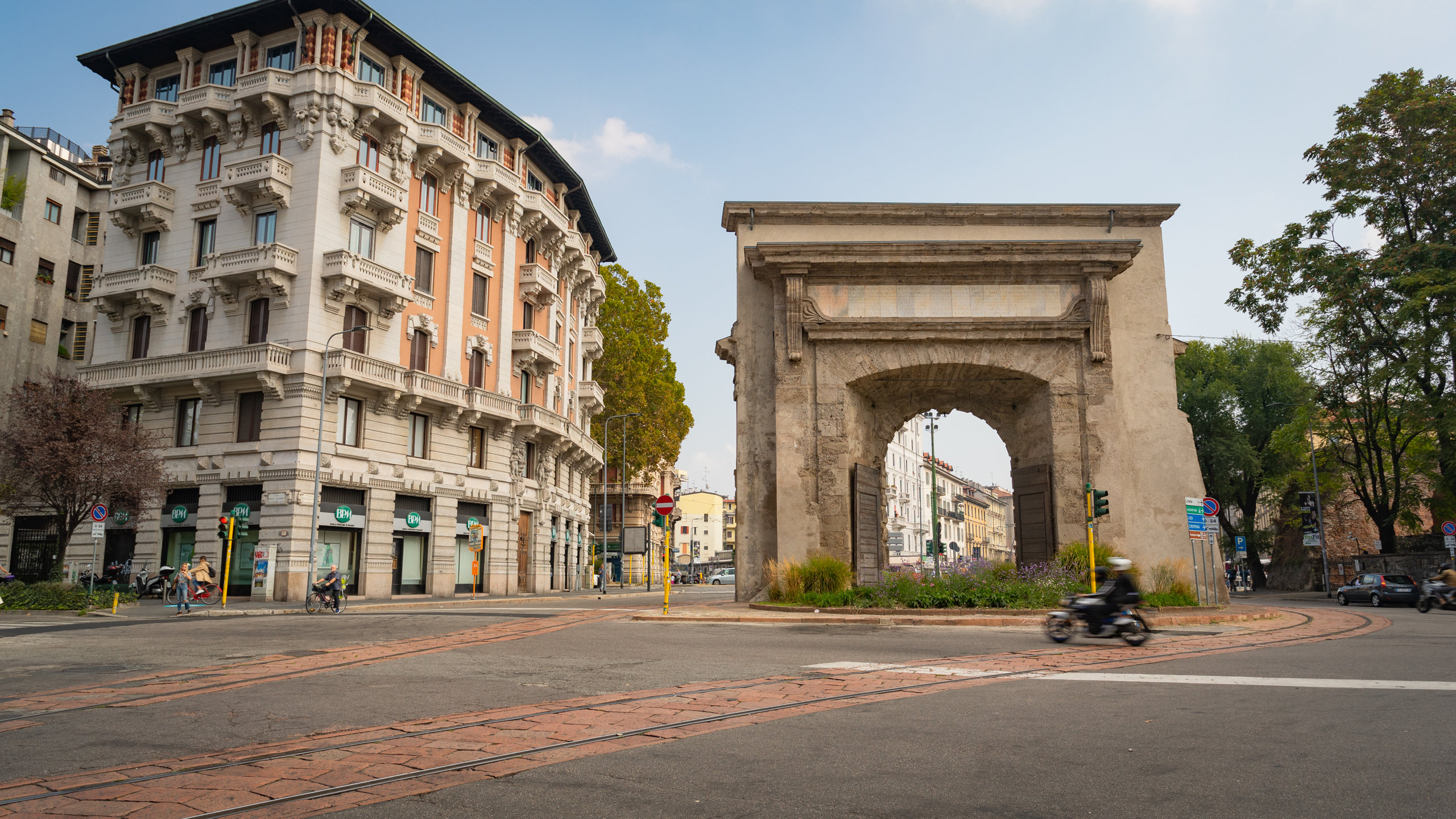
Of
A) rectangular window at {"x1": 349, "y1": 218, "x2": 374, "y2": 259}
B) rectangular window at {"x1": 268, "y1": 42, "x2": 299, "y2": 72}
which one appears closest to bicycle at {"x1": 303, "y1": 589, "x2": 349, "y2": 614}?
rectangular window at {"x1": 349, "y1": 218, "x2": 374, "y2": 259}

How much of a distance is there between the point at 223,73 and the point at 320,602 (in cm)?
2117

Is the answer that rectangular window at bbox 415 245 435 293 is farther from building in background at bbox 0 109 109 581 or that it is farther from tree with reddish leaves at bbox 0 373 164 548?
building in background at bbox 0 109 109 581

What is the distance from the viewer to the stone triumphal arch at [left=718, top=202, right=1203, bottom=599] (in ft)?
69.5

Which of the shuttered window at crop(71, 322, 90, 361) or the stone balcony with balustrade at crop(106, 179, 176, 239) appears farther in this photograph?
the shuttered window at crop(71, 322, 90, 361)

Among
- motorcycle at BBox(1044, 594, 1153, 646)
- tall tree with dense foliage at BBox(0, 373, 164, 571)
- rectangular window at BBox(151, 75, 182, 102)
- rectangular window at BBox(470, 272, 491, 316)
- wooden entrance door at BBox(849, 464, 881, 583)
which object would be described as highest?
rectangular window at BBox(151, 75, 182, 102)

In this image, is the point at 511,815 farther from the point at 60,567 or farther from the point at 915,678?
the point at 60,567

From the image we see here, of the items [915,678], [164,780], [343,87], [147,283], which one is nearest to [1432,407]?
[915,678]

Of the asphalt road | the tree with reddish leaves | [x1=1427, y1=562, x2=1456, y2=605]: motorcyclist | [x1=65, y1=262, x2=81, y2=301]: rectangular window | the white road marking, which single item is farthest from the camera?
[x1=65, y1=262, x2=81, y2=301]: rectangular window

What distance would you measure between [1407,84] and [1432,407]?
11.1 meters

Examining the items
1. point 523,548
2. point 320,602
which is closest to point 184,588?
point 320,602

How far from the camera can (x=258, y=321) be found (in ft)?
101

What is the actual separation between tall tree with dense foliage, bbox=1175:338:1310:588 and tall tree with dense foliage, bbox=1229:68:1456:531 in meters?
9.54

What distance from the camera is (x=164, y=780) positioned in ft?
15.6

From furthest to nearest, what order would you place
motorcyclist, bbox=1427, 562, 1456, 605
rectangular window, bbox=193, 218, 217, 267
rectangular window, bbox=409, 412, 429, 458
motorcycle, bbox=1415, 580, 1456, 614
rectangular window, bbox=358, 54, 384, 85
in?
rectangular window, bbox=409, 412, 429, 458, rectangular window, bbox=358, 54, 384, 85, rectangular window, bbox=193, 218, 217, 267, motorcycle, bbox=1415, 580, 1456, 614, motorcyclist, bbox=1427, 562, 1456, 605
